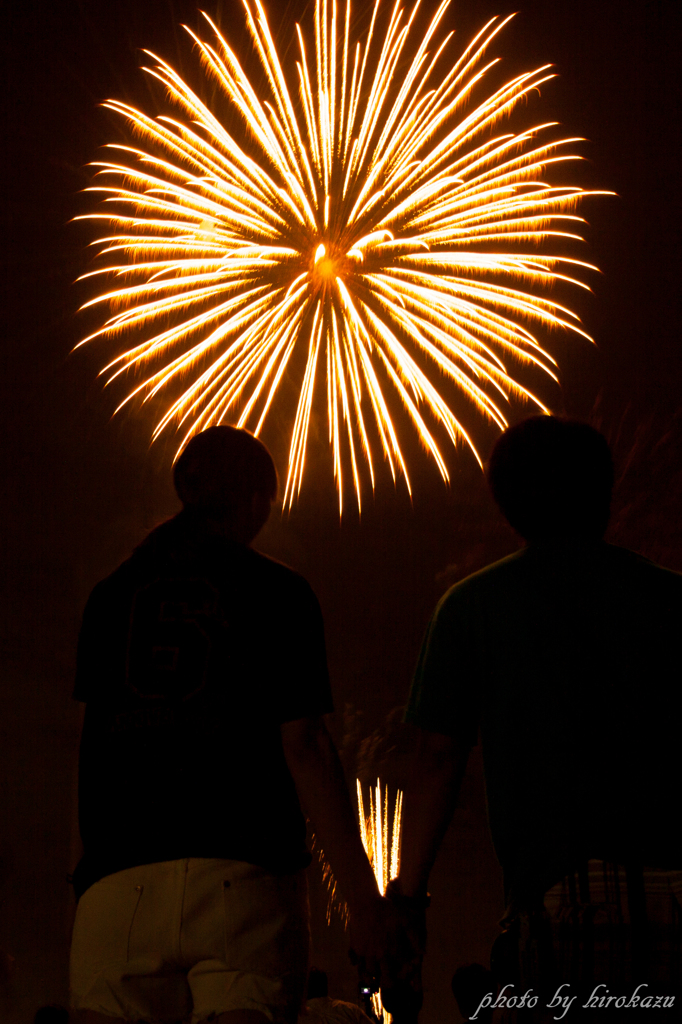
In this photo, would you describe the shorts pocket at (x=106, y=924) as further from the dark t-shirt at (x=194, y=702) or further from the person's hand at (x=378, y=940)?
the person's hand at (x=378, y=940)

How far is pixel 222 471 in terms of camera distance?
3301 millimetres

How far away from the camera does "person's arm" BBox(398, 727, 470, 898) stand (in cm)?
287

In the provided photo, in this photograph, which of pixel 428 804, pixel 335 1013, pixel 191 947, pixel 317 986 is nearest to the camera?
pixel 191 947

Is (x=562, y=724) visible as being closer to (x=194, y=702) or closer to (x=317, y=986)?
(x=194, y=702)

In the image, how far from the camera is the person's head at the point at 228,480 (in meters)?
3.28

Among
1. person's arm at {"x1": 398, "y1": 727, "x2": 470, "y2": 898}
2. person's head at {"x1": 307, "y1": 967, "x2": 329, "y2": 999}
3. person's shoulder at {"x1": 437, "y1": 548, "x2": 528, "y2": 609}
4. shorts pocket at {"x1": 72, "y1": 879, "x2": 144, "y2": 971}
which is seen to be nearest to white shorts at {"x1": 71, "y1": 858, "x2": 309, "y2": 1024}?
shorts pocket at {"x1": 72, "y1": 879, "x2": 144, "y2": 971}

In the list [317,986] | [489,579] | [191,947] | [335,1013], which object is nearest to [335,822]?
[191,947]

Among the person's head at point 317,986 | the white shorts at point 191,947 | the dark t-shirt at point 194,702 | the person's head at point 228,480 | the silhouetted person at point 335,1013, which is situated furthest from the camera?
the person's head at point 317,986

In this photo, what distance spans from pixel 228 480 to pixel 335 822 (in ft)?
3.59

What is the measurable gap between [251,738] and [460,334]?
44.1ft

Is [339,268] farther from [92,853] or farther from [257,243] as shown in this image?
[92,853]

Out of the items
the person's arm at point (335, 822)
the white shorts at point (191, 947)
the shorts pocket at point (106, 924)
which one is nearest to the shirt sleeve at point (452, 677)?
the person's arm at point (335, 822)

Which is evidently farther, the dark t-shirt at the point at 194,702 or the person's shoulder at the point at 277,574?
the person's shoulder at the point at 277,574

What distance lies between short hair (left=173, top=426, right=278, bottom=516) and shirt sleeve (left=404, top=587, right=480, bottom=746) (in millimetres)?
792
